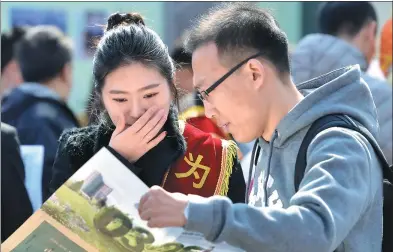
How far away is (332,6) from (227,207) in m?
3.53

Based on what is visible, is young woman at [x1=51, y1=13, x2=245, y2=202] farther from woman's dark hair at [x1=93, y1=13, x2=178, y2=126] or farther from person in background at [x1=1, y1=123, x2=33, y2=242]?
person in background at [x1=1, y1=123, x2=33, y2=242]

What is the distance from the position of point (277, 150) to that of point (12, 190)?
1632 millimetres

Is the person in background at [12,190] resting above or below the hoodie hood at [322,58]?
below

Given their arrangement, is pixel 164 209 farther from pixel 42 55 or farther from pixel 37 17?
pixel 37 17

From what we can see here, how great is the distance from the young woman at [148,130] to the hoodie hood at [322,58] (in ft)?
6.60

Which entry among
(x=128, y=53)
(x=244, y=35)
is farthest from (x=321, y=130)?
(x=128, y=53)

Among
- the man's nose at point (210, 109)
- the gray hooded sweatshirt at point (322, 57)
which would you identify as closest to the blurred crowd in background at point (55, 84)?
the gray hooded sweatshirt at point (322, 57)

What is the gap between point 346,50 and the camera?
465cm

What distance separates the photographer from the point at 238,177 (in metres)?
2.72

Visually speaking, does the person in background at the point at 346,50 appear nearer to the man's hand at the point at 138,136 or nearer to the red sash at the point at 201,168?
the red sash at the point at 201,168

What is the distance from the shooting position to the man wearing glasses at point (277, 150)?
169 centimetres

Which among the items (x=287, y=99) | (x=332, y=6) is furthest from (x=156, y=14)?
(x=287, y=99)

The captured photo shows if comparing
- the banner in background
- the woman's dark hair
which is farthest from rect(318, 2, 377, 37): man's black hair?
the banner in background

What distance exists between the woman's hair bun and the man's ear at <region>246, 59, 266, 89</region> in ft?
2.76
